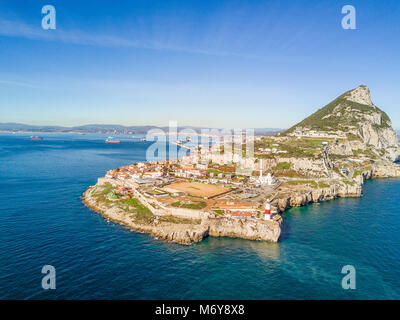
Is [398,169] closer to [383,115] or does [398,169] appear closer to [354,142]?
[354,142]

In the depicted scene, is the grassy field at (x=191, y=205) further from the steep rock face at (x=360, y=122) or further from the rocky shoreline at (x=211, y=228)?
the steep rock face at (x=360, y=122)

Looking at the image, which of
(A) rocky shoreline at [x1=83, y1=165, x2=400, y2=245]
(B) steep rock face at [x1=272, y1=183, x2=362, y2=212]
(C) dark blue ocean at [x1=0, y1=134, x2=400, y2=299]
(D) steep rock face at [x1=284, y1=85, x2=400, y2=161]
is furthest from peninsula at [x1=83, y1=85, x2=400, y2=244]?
(C) dark blue ocean at [x1=0, y1=134, x2=400, y2=299]

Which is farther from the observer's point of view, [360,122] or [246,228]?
[360,122]

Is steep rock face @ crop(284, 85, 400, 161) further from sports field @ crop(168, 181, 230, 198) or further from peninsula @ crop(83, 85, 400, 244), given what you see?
sports field @ crop(168, 181, 230, 198)

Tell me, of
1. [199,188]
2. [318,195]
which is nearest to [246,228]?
[199,188]

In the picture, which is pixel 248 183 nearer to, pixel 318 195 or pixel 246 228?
pixel 318 195

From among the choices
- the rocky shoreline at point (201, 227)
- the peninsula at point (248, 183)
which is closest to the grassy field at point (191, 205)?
the peninsula at point (248, 183)

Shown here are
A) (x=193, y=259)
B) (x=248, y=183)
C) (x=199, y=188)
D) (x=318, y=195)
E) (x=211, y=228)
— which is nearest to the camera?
(x=193, y=259)
